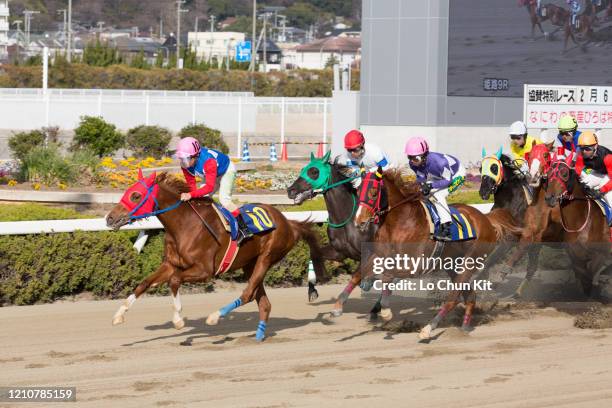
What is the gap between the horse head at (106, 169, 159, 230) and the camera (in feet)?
26.4

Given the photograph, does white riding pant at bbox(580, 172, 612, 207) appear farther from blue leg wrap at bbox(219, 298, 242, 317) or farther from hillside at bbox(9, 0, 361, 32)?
hillside at bbox(9, 0, 361, 32)

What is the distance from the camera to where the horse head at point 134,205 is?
26.4ft

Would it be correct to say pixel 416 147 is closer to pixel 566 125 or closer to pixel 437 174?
pixel 437 174

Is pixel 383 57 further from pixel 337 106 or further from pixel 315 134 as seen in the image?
pixel 315 134

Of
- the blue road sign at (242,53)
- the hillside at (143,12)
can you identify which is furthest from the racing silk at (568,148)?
the hillside at (143,12)

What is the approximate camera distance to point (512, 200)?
10.6 m

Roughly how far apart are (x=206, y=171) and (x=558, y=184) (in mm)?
3250

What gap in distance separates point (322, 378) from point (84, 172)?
35.1 feet

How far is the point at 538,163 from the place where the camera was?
33.7ft

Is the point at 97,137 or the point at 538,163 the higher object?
the point at 538,163

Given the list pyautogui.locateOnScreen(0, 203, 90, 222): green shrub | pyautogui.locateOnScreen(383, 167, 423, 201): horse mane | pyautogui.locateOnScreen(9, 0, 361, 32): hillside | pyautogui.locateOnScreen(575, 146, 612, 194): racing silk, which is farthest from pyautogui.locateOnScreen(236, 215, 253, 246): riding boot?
pyautogui.locateOnScreen(9, 0, 361, 32): hillside

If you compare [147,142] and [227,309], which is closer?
[227,309]

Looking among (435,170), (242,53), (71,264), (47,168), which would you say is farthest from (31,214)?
(242,53)

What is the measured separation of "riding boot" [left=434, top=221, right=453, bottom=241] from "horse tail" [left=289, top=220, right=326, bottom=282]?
1199 mm
